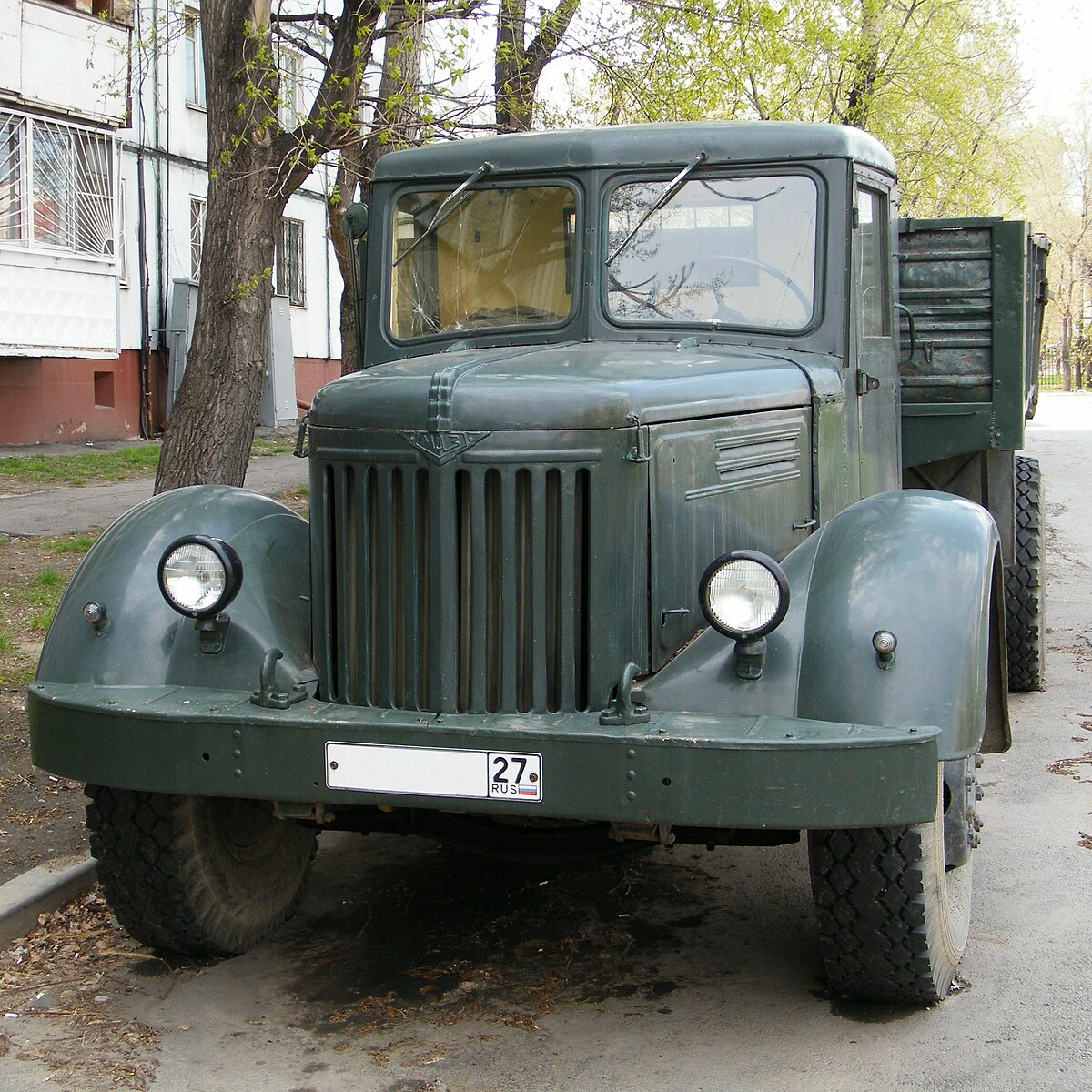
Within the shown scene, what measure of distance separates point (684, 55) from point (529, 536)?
27.2ft

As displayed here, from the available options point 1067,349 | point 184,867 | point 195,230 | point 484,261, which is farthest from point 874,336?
point 1067,349

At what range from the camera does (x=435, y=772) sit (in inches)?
Answer: 129

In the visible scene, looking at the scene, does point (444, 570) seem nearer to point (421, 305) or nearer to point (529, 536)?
point (529, 536)

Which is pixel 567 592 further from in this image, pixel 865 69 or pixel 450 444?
pixel 865 69

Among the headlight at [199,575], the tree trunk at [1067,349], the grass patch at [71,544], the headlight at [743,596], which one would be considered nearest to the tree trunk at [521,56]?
the grass patch at [71,544]

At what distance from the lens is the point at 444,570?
3391 mm

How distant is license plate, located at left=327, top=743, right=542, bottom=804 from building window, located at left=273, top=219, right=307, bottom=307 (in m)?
21.8

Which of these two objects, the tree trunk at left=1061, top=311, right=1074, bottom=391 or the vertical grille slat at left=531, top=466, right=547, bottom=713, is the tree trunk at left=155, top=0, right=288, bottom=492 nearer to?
the vertical grille slat at left=531, top=466, right=547, bottom=713

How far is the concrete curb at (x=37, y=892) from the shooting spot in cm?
415

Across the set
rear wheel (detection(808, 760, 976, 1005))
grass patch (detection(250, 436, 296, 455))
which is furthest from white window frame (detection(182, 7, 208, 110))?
rear wheel (detection(808, 760, 976, 1005))

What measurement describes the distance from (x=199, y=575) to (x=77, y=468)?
12.3 meters

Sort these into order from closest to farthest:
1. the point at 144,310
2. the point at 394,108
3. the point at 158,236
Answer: the point at 394,108
the point at 144,310
the point at 158,236

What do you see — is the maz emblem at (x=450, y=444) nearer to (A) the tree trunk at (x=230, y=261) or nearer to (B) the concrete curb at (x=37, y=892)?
(B) the concrete curb at (x=37, y=892)

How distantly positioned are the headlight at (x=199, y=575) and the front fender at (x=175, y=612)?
10cm
